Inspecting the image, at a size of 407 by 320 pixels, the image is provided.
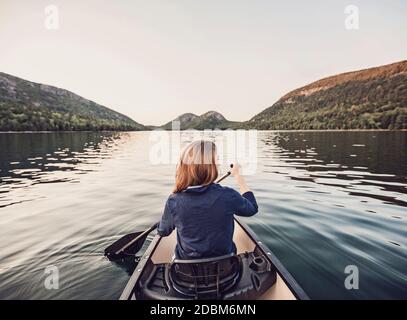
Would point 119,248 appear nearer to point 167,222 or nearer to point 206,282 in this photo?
point 167,222

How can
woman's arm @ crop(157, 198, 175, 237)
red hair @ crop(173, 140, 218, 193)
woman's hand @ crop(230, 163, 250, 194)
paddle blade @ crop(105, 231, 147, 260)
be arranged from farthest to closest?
paddle blade @ crop(105, 231, 147, 260) → woman's hand @ crop(230, 163, 250, 194) → woman's arm @ crop(157, 198, 175, 237) → red hair @ crop(173, 140, 218, 193)

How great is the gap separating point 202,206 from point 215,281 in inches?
47.1

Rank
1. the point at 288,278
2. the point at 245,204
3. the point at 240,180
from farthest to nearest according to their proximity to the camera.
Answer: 1. the point at 240,180
2. the point at 288,278
3. the point at 245,204

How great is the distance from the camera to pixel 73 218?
1070 centimetres

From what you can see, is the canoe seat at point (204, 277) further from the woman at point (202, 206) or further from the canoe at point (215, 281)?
the woman at point (202, 206)

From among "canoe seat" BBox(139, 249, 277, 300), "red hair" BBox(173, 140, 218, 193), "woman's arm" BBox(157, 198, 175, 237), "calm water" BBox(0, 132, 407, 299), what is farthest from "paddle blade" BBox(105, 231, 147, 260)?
"red hair" BBox(173, 140, 218, 193)

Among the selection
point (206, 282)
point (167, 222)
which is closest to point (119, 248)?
point (167, 222)

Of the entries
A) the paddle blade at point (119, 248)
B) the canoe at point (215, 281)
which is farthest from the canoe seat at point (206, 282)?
the paddle blade at point (119, 248)

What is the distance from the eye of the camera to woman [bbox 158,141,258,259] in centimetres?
367

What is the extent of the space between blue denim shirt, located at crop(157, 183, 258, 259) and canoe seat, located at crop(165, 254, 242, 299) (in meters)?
0.13

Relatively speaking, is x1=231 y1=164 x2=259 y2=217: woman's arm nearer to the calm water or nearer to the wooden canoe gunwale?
the wooden canoe gunwale

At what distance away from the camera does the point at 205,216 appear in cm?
366

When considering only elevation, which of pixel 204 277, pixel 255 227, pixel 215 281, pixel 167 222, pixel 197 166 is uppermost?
pixel 197 166

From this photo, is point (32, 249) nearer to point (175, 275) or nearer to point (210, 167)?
point (175, 275)
